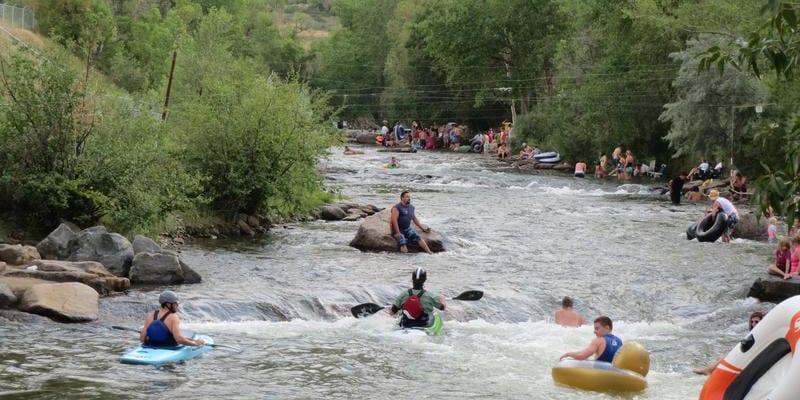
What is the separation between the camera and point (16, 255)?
1878 cm

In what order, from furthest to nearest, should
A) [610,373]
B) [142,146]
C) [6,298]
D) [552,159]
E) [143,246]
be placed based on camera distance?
[552,159], [142,146], [143,246], [6,298], [610,373]

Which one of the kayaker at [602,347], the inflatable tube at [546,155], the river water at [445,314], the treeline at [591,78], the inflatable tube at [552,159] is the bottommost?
the river water at [445,314]

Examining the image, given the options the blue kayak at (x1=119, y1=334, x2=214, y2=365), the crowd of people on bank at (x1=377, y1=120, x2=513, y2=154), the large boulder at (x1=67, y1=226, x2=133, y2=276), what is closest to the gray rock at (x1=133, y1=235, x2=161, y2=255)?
the large boulder at (x1=67, y1=226, x2=133, y2=276)

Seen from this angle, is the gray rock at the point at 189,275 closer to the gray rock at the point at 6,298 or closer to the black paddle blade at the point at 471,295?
the gray rock at the point at 6,298

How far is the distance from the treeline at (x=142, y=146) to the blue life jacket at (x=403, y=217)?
3727 mm

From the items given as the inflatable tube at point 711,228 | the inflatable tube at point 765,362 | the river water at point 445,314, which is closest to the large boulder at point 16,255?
the river water at point 445,314

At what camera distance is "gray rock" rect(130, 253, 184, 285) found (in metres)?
19.0

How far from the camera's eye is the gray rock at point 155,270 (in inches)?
747

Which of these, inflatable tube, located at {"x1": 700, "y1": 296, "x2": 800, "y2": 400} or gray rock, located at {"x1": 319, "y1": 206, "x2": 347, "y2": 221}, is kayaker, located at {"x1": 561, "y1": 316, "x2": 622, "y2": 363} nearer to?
inflatable tube, located at {"x1": 700, "y1": 296, "x2": 800, "y2": 400}

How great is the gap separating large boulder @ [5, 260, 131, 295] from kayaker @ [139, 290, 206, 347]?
3911 millimetres

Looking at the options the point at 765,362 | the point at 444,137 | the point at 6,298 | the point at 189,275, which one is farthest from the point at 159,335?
the point at 444,137

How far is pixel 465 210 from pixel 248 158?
9710 millimetres

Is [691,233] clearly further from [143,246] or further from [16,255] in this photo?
[16,255]

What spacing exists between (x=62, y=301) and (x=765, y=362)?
1181cm
